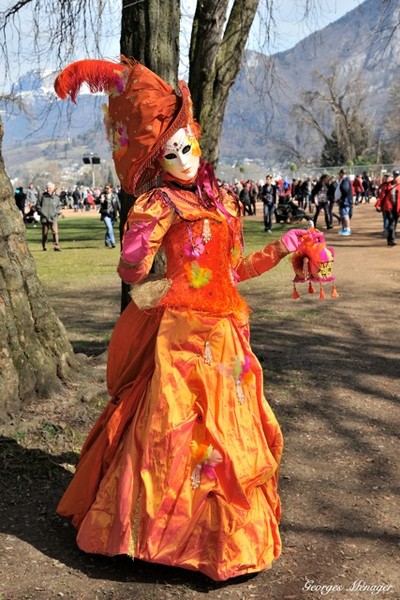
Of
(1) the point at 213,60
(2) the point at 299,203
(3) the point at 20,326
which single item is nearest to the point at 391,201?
(1) the point at 213,60

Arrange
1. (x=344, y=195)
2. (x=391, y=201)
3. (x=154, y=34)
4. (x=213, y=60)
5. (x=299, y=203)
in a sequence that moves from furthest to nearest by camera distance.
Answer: (x=299, y=203), (x=344, y=195), (x=391, y=201), (x=213, y=60), (x=154, y=34)

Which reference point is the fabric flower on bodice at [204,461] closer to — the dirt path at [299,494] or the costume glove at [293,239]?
the dirt path at [299,494]

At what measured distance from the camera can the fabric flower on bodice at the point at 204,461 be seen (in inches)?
131

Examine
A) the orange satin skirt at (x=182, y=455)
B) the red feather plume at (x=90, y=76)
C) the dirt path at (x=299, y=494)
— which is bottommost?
the dirt path at (x=299, y=494)

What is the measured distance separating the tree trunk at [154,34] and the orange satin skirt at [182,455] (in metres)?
2.19

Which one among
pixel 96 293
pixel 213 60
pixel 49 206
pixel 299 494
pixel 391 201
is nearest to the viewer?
pixel 299 494

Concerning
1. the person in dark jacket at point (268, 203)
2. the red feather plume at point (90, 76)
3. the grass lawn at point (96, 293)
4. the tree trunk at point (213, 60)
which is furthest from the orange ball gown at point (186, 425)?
the person in dark jacket at point (268, 203)

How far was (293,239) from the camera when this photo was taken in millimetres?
3760

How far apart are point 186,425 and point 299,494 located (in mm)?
1410

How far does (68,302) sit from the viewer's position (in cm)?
1162

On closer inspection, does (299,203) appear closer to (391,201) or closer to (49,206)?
(391,201)

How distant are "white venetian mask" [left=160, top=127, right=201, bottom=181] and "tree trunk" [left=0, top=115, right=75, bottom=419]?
1884mm

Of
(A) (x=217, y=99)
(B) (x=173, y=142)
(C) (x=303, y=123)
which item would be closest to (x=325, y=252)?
(B) (x=173, y=142)

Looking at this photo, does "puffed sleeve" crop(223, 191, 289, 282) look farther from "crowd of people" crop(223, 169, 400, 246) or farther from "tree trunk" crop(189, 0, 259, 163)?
"crowd of people" crop(223, 169, 400, 246)
